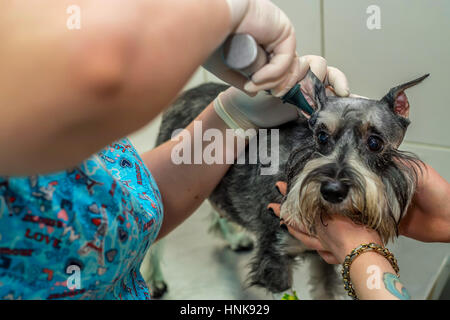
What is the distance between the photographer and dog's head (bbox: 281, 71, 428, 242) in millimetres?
851

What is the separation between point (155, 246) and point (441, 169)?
3.76ft

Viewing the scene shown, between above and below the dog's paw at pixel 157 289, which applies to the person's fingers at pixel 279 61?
above

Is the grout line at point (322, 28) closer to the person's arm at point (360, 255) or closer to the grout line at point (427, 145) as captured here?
the grout line at point (427, 145)

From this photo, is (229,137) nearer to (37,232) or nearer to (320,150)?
(320,150)

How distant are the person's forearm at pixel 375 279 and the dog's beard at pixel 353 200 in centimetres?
11

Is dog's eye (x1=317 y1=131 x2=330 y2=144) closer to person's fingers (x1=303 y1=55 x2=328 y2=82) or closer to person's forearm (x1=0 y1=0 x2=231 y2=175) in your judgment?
person's fingers (x1=303 y1=55 x2=328 y2=82)

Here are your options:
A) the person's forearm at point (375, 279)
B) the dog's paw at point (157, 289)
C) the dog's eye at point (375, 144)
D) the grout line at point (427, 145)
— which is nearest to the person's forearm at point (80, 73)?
the person's forearm at point (375, 279)

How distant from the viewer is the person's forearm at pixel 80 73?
0.36 m

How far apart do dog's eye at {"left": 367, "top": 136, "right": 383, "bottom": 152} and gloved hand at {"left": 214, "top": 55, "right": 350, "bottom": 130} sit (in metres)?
0.14

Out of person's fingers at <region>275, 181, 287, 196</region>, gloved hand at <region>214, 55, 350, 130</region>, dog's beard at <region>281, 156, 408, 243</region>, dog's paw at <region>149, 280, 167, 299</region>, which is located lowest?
dog's paw at <region>149, 280, 167, 299</region>

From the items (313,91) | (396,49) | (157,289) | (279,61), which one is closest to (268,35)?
(279,61)

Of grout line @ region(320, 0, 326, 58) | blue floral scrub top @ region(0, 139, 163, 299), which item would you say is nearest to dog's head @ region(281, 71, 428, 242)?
blue floral scrub top @ region(0, 139, 163, 299)

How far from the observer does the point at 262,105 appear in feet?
3.34

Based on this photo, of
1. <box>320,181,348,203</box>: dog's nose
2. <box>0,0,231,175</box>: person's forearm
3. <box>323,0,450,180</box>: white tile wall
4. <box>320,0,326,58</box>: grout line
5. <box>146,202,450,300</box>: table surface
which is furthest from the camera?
<box>146,202,450,300</box>: table surface
